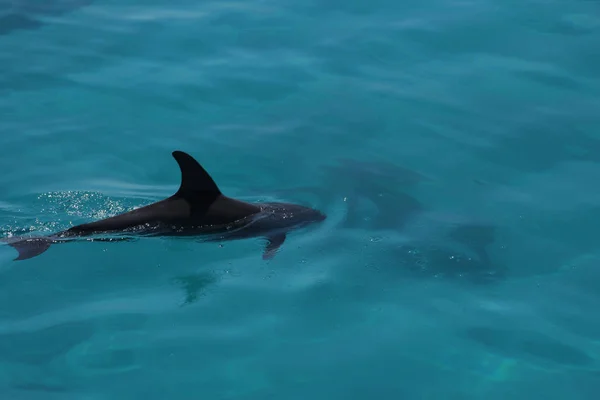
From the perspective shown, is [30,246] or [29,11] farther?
[29,11]

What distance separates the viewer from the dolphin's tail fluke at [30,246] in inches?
288

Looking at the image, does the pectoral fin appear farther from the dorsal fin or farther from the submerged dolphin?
the dorsal fin

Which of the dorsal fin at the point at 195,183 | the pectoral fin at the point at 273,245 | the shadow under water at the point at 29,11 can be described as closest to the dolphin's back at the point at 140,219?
the dorsal fin at the point at 195,183

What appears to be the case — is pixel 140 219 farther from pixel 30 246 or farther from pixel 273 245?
pixel 273 245

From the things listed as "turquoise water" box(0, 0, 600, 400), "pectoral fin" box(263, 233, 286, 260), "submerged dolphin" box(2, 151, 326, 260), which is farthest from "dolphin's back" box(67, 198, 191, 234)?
"pectoral fin" box(263, 233, 286, 260)

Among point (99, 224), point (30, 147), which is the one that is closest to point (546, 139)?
point (99, 224)

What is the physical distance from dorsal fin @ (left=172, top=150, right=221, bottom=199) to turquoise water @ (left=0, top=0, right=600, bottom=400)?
1.80ft

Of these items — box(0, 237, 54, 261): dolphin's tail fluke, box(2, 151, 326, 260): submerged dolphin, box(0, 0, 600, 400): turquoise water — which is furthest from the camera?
box(2, 151, 326, 260): submerged dolphin

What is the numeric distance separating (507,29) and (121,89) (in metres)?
6.94

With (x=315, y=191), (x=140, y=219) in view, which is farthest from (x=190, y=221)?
(x=315, y=191)

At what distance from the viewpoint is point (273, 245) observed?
788 cm

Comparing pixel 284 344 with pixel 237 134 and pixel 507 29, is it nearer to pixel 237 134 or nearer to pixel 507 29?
pixel 237 134

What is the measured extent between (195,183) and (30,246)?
1.75 metres

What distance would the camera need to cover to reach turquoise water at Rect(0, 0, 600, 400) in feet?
22.2
